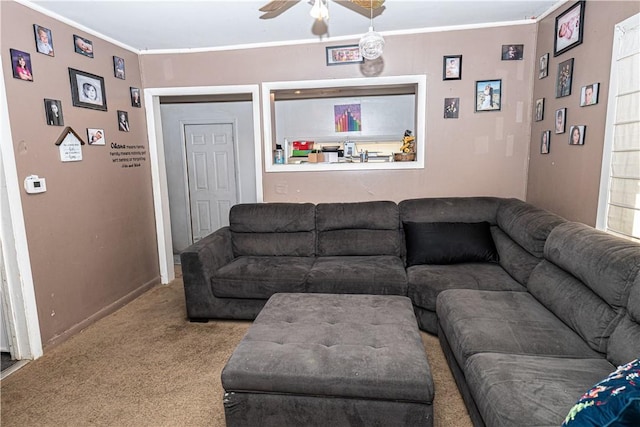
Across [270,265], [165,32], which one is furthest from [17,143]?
[270,265]

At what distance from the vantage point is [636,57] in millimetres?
1981

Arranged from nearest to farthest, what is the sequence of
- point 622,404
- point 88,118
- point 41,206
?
point 622,404 < point 41,206 < point 88,118

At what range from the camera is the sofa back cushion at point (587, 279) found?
1.68 m

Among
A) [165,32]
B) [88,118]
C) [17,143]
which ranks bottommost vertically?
[17,143]

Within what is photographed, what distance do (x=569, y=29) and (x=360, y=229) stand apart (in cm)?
213

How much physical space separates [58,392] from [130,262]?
1535 millimetres

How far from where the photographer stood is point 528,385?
1.42 meters

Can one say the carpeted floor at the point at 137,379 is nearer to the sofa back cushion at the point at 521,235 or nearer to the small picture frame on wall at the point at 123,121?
the sofa back cushion at the point at 521,235

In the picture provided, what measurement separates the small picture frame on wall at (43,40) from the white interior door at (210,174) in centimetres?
252

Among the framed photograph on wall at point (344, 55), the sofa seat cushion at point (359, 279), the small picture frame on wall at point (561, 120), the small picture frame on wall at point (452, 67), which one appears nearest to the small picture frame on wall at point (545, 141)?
the small picture frame on wall at point (561, 120)

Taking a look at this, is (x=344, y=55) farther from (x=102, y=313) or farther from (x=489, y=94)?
(x=102, y=313)

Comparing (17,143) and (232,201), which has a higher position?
(17,143)

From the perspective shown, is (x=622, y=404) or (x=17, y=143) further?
(x=17, y=143)

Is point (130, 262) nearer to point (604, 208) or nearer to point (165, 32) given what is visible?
point (165, 32)
